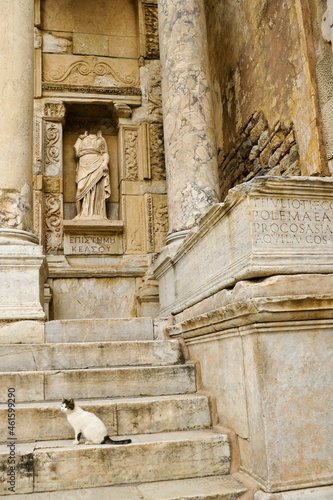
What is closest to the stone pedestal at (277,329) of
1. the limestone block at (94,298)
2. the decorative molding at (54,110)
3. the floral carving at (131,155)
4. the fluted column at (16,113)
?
the fluted column at (16,113)

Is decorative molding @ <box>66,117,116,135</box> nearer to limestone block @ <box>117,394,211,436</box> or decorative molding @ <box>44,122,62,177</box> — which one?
decorative molding @ <box>44,122,62,177</box>

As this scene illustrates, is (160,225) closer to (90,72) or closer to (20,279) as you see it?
(90,72)

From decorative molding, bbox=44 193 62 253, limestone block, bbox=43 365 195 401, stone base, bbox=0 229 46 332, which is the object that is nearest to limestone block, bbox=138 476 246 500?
limestone block, bbox=43 365 195 401

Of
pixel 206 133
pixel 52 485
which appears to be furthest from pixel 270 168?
pixel 52 485

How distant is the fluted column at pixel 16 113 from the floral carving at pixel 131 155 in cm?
298

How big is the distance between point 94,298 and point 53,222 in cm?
150

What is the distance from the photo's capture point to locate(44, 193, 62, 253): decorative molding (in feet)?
27.3

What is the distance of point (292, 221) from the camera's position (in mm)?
3295

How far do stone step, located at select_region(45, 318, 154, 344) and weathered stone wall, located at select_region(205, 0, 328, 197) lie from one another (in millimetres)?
2631

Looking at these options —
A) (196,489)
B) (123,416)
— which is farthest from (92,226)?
(196,489)

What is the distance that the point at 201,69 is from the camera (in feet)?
21.6

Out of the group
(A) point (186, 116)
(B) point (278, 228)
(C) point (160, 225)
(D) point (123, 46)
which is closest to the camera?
(B) point (278, 228)

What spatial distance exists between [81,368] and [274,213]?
2.22m

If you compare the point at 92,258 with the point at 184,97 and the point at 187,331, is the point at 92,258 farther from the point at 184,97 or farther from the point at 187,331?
the point at 187,331
